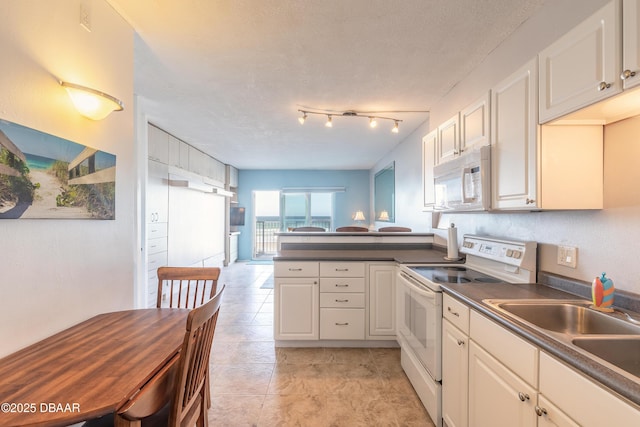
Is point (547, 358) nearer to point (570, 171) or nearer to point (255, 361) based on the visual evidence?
point (570, 171)

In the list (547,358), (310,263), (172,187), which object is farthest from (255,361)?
(172,187)

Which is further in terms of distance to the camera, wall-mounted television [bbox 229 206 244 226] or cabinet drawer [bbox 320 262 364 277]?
wall-mounted television [bbox 229 206 244 226]

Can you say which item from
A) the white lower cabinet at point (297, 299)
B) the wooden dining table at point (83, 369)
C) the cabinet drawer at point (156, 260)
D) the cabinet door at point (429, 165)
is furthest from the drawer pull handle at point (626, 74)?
the cabinet drawer at point (156, 260)

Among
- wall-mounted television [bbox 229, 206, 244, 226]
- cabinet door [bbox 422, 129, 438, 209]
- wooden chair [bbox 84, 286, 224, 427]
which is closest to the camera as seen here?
wooden chair [bbox 84, 286, 224, 427]

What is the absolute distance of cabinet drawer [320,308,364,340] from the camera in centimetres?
281

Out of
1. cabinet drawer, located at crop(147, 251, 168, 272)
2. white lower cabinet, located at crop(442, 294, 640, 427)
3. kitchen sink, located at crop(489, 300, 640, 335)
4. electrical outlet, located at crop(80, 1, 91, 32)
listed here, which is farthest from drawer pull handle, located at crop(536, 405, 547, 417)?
cabinet drawer, located at crop(147, 251, 168, 272)

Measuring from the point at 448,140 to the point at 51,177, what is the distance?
2552mm

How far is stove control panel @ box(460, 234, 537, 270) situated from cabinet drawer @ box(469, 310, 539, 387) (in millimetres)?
590

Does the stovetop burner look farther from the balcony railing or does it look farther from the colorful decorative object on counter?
the balcony railing

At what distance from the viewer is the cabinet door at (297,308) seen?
280cm

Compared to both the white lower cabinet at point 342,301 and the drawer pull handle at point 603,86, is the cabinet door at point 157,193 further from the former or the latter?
the drawer pull handle at point 603,86

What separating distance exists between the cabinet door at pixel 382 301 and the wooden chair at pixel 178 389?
1782mm

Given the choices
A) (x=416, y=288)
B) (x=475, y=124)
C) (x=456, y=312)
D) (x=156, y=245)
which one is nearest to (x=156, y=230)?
(x=156, y=245)

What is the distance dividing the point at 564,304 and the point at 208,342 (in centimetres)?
169
